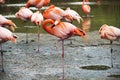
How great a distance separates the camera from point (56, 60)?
9438mm

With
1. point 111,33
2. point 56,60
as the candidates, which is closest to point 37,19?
point 56,60

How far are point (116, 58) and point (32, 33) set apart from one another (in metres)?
4.59

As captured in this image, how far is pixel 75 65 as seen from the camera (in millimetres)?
8930

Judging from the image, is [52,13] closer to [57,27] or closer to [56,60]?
[56,60]

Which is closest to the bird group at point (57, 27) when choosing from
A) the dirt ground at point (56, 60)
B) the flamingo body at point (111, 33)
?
the flamingo body at point (111, 33)

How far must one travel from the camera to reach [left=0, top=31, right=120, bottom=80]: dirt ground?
8.00 metres

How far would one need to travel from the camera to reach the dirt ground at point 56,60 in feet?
26.2

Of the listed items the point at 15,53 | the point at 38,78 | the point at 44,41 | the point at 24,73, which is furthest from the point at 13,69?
the point at 44,41

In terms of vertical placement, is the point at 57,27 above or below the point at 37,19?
below

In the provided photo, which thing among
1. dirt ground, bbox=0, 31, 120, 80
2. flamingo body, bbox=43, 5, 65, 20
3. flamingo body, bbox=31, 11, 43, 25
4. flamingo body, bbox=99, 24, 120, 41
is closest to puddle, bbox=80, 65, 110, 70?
dirt ground, bbox=0, 31, 120, 80

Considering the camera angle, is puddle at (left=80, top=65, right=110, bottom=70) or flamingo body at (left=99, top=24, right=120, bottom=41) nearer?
puddle at (left=80, top=65, right=110, bottom=70)

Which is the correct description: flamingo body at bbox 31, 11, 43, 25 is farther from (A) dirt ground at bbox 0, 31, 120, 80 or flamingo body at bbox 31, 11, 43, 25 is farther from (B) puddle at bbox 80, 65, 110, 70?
(B) puddle at bbox 80, 65, 110, 70

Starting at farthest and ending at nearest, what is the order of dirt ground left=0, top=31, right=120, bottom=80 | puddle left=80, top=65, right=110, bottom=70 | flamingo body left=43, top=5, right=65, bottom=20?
flamingo body left=43, top=5, right=65, bottom=20, puddle left=80, top=65, right=110, bottom=70, dirt ground left=0, top=31, right=120, bottom=80

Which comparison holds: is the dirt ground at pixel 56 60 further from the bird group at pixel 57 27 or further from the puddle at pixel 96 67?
the bird group at pixel 57 27
